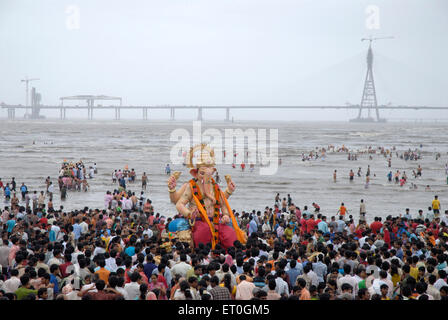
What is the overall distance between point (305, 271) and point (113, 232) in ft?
20.1

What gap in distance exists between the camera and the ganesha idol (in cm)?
1277

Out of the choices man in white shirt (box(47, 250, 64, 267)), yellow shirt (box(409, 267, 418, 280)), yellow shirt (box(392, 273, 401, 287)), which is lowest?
yellow shirt (box(392, 273, 401, 287))

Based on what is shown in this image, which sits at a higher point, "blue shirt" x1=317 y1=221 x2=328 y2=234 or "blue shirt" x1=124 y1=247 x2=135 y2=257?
"blue shirt" x1=124 y1=247 x2=135 y2=257

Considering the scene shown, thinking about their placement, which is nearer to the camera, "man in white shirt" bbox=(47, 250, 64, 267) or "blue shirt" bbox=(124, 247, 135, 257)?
"man in white shirt" bbox=(47, 250, 64, 267)

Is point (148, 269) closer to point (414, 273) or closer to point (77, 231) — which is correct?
point (414, 273)

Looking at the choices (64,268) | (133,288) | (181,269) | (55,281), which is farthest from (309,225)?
(55,281)

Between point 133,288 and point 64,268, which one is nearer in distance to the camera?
point 133,288

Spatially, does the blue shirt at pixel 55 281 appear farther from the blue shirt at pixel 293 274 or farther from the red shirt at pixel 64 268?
the blue shirt at pixel 293 274

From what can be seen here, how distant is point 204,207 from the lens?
43.5 ft

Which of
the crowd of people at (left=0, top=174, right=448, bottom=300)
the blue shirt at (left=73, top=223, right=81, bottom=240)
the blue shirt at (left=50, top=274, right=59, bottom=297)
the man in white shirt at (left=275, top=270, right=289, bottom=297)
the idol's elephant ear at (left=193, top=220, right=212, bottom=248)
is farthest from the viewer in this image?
the blue shirt at (left=73, top=223, right=81, bottom=240)

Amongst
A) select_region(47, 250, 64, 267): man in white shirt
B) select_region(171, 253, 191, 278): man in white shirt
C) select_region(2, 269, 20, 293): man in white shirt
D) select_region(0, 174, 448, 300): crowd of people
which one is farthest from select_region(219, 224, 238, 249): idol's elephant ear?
select_region(2, 269, 20, 293): man in white shirt

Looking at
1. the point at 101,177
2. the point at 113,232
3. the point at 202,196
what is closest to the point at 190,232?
the point at 202,196

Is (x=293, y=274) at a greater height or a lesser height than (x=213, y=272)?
lesser

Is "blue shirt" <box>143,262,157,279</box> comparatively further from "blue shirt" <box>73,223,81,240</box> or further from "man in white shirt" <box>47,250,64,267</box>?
"blue shirt" <box>73,223,81,240</box>
